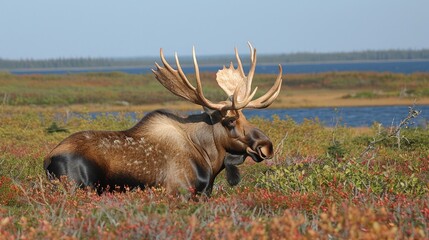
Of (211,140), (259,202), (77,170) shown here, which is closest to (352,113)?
(211,140)

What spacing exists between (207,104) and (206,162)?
0.72 m

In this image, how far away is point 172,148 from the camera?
980cm

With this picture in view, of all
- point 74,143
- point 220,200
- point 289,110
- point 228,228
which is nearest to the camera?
point 228,228

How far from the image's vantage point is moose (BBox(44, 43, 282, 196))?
923 centimetres

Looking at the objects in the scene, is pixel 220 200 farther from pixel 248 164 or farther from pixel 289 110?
pixel 289 110

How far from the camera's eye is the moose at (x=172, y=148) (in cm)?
923

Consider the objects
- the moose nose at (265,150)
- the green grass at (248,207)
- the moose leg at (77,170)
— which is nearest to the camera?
the green grass at (248,207)

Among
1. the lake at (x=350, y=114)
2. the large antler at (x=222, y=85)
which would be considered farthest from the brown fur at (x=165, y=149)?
the lake at (x=350, y=114)

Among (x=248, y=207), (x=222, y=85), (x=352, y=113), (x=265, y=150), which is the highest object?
(x=222, y=85)

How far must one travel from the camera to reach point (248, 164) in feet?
43.8

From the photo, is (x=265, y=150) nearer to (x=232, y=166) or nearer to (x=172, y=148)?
(x=232, y=166)

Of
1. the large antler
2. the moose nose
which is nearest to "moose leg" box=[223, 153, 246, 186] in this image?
the moose nose

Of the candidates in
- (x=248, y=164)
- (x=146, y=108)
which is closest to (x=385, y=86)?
(x=146, y=108)

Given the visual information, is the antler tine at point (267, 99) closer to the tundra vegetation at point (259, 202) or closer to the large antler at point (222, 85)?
the large antler at point (222, 85)
